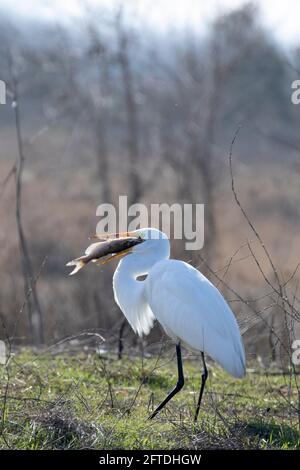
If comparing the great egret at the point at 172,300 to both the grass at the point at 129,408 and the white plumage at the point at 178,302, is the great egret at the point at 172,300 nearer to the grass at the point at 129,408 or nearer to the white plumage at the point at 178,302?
the white plumage at the point at 178,302

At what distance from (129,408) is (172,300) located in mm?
742

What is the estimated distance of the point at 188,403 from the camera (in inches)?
236

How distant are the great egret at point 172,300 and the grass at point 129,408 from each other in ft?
0.92

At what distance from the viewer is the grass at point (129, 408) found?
4637mm

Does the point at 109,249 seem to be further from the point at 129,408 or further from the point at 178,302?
the point at 129,408

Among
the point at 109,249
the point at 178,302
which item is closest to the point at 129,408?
the point at 178,302

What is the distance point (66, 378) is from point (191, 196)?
670cm

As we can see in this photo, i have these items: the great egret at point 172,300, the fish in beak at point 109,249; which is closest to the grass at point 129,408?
the great egret at point 172,300

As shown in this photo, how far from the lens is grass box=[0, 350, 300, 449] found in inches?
183

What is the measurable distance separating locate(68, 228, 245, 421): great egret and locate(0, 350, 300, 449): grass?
28 centimetres

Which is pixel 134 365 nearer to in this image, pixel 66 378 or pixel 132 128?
pixel 66 378

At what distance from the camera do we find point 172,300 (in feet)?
18.9
